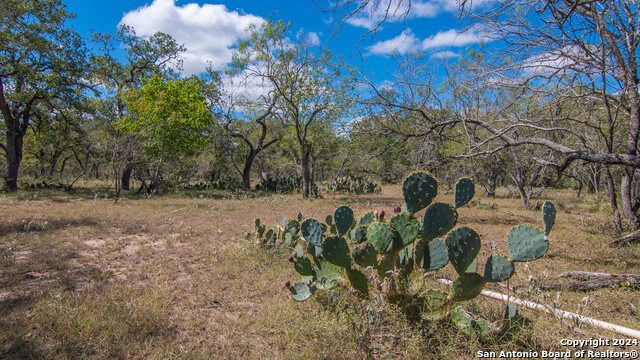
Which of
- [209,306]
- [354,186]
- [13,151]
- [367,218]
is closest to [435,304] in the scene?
[367,218]

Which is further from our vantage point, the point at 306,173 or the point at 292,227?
the point at 306,173

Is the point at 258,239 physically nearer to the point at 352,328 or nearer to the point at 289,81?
the point at 352,328

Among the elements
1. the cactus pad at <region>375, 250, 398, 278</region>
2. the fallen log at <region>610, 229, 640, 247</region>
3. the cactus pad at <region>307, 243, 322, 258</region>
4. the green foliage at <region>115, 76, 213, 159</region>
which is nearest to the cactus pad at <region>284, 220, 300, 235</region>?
the cactus pad at <region>307, 243, 322, 258</region>

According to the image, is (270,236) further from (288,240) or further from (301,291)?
(301,291)

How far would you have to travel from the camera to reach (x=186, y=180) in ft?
59.6

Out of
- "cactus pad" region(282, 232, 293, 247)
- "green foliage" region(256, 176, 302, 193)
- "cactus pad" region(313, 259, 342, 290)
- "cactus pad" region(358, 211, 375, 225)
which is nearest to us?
"cactus pad" region(313, 259, 342, 290)

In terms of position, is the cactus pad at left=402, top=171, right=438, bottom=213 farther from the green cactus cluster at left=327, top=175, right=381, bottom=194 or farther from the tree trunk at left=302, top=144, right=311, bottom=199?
the green cactus cluster at left=327, top=175, right=381, bottom=194

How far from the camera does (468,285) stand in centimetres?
241

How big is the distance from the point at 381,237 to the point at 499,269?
3.04 feet

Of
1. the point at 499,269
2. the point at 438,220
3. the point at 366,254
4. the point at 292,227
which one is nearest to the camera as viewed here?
the point at 499,269

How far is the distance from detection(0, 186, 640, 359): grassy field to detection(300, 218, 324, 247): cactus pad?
53cm

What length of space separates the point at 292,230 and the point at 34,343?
3.23 metres

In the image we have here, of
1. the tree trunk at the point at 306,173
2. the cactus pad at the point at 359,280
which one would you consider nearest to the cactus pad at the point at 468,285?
the cactus pad at the point at 359,280

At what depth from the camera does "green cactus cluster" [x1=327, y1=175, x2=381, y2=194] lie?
17956mm
